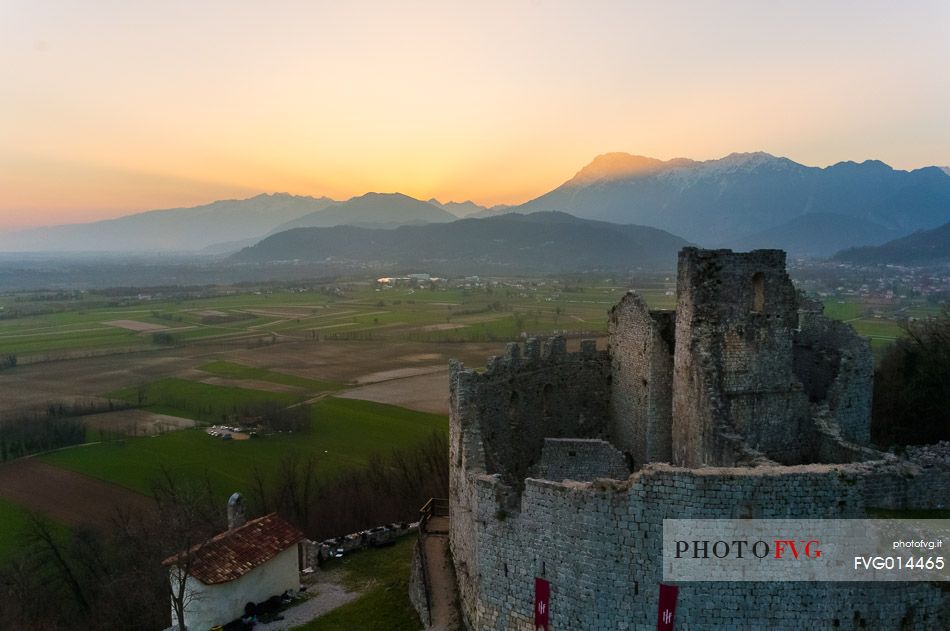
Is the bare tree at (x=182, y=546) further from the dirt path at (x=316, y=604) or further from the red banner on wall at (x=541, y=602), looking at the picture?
the red banner on wall at (x=541, y=602)

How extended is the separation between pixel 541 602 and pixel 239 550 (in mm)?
15444

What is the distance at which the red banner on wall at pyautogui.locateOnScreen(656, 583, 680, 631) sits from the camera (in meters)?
13.0

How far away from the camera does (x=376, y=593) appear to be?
2447cm

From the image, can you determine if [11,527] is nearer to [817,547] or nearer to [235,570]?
[235,570]

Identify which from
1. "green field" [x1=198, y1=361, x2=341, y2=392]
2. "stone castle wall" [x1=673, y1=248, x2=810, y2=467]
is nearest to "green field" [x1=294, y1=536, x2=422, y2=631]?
"stone castle wall" [x1=673, y1=248, x2=810, y2=467]

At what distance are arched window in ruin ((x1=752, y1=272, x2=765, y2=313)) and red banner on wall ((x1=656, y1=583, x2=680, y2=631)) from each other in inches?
342

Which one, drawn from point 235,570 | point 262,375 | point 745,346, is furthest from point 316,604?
point 262,375

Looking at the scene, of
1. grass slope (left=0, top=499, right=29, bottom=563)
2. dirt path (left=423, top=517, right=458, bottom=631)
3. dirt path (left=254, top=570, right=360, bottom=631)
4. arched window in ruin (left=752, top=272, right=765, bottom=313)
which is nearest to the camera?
arched window in ruin (left=752, top=272, right=765, bottom=313)

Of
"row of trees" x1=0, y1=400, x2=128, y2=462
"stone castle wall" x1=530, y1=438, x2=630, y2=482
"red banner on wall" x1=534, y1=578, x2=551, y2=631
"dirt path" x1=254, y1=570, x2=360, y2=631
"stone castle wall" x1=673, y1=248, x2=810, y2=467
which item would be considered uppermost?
"stone castle wall" x1=673, y1=248, x2=810, y2=467

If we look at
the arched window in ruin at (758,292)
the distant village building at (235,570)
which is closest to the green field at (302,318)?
the distant village building at (235,570)

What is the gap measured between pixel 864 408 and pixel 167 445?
201 feet

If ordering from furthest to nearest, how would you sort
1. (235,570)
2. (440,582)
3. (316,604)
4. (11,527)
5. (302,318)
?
(302,318)
(11,527)
(316,604)
(235,570)
(440,582)

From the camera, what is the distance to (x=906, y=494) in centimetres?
1302

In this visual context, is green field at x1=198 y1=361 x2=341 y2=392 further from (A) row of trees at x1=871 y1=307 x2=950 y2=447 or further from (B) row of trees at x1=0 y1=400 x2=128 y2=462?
(A) row of trees at x1=871 y1=307 x2=950 y2=447
